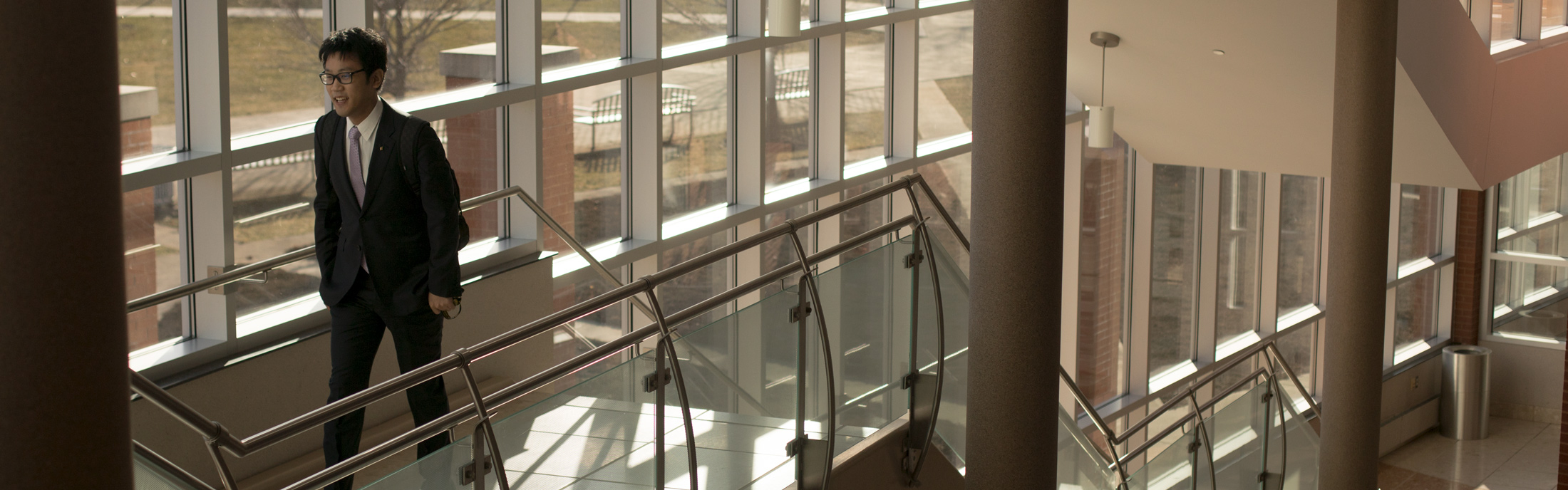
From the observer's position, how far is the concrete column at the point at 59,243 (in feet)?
3.89

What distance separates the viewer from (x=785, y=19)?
267 inches

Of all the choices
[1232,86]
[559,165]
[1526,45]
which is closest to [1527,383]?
[1526,45]

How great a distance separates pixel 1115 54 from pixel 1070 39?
34cm

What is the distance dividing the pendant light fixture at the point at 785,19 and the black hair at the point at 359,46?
354 centimetres

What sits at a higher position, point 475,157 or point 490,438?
point 475,157

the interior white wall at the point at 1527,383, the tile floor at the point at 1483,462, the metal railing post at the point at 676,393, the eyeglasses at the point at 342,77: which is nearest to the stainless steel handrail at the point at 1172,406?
the metal railing post at the point at 676,393

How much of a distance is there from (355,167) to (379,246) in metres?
0.24

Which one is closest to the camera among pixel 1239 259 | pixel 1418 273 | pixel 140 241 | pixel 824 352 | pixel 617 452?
pixel 617 452

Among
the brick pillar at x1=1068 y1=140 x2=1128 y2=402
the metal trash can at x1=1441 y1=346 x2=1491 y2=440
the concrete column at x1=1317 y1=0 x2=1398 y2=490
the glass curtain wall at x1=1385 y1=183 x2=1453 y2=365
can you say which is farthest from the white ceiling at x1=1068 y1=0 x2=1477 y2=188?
the metal trash can at x1=1441 y1=346 x2=1491 y2=440

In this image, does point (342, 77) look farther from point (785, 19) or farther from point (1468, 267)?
point (1468, 267)

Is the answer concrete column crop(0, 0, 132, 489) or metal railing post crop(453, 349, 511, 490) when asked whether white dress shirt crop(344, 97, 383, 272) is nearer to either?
metal railing post crop(453, 349, 511, 490)

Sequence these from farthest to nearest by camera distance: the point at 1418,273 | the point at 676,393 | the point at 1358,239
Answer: the point at 1418,273, the point at 1358,239, the point at 676,393

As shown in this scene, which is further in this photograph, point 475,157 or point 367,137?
point 475,157

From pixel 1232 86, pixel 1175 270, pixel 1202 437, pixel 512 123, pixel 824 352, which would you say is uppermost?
pixel 1232 86
